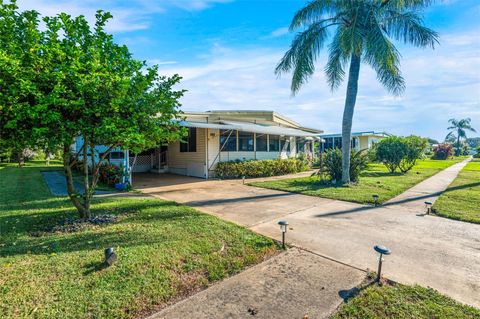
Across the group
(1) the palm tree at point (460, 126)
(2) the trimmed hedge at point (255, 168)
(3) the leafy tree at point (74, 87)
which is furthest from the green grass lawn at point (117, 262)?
(1) the palm tree at point (460, 126)

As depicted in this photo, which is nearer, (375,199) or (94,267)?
(94,267)

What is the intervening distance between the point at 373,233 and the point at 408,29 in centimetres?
920

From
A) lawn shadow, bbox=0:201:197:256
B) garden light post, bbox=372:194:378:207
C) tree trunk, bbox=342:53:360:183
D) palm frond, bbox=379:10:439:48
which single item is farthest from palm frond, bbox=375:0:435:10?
lawn shadow, bbox=0:201:197:256

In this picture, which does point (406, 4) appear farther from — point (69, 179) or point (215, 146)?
point (69, 179)

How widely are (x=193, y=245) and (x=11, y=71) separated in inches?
145

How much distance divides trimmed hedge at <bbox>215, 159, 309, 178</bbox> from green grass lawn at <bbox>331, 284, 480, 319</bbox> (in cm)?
1073

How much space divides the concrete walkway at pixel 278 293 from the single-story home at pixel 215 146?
28.5 feet

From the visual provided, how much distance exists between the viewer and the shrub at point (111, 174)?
33.2ft

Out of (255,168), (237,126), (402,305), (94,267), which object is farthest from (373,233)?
(255,168)

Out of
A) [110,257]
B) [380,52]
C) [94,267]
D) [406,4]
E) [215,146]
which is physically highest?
[406,4]

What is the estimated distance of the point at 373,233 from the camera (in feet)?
16.4

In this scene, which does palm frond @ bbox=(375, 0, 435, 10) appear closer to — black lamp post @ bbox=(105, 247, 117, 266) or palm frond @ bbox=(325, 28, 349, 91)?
palm frond @ bbox=(325, 28, 349, 91)

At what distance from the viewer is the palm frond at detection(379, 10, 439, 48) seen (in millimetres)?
9773

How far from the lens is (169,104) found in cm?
517
